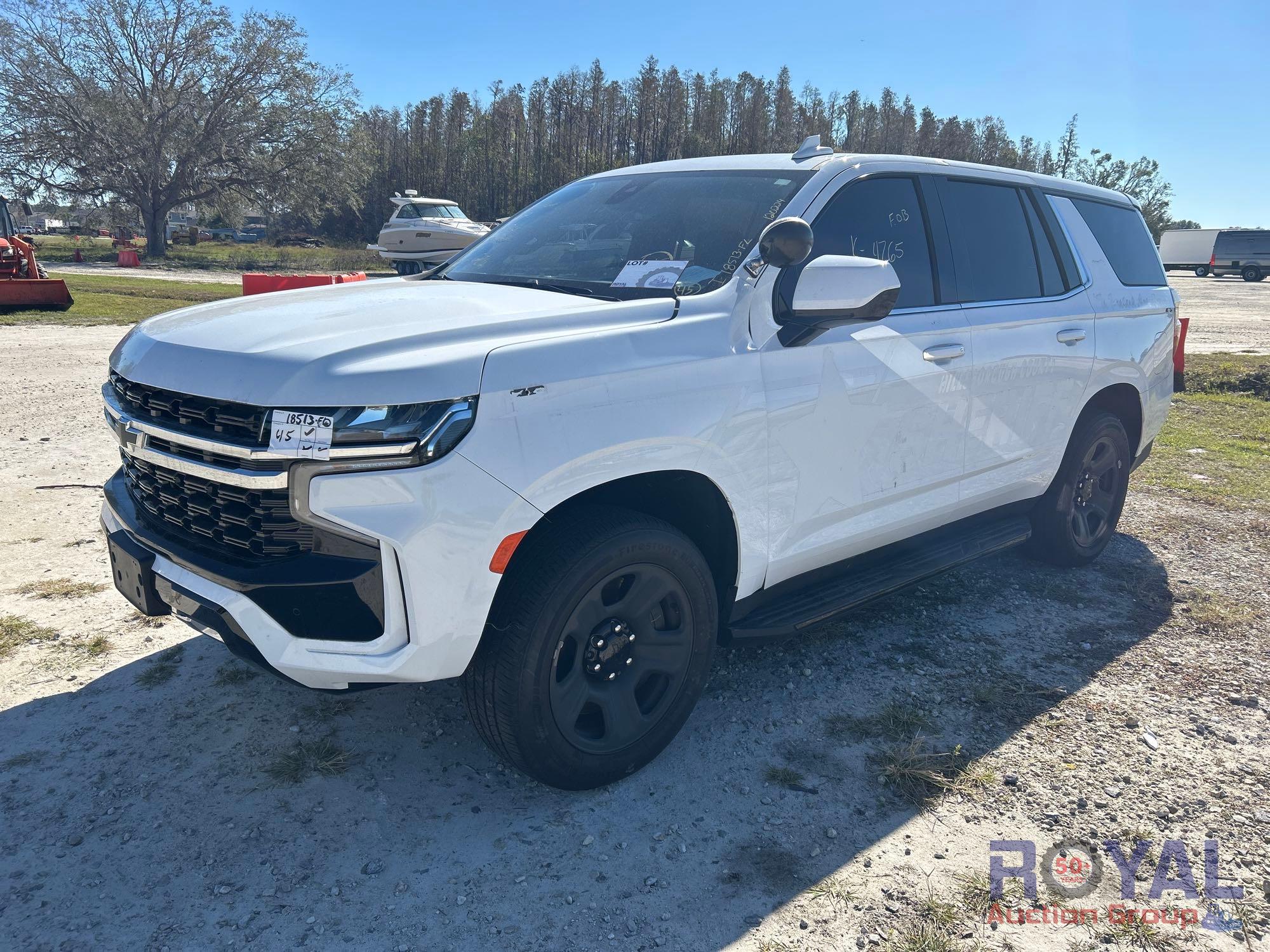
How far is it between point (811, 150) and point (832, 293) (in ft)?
3.31

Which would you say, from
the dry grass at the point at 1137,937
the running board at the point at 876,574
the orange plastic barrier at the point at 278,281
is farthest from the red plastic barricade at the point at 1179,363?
the orange plastic barrier at the point at 278,281

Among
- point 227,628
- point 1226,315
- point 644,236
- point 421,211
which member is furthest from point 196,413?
point 1226,315

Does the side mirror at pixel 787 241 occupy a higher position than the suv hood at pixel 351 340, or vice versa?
the side mirror at pixel 787 241

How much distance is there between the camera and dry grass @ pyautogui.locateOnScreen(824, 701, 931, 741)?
131 inches

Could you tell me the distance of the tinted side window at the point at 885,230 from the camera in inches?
133

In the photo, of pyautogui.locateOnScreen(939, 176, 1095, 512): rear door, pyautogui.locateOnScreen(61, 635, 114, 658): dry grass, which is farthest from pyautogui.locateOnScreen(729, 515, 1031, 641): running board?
pyautogui.locateOnScreen(61, 635, 114, 658): dry grass

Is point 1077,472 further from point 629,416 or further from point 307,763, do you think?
point 307,763

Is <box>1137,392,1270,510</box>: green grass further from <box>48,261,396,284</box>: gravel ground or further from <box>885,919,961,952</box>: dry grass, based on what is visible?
<box>48,261,396,284</box>: gravel ground

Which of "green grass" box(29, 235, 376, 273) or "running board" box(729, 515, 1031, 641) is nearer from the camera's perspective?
"running board" box(729, 515, 1031, 641)

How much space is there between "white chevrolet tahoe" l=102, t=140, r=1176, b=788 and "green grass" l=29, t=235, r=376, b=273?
87.5 ft

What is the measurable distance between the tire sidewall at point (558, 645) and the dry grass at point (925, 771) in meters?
0.69

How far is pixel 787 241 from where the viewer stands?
2.93 meters

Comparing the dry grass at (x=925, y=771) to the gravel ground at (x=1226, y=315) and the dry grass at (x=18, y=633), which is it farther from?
the gravel ground at (x=1226, y=315)

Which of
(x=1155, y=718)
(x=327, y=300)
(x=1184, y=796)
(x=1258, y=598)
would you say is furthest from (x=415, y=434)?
(x=1258, y=598)
